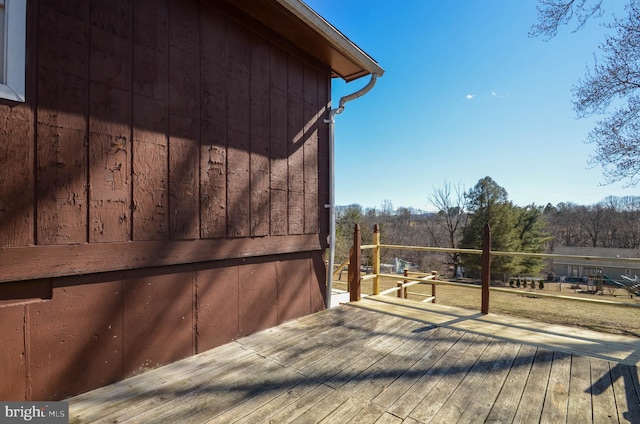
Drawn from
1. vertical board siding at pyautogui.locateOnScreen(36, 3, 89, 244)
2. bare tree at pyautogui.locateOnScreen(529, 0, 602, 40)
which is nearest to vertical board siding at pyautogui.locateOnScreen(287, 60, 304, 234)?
vertical board siding at pyautogui.locateOnScreen(36, 3, 89, 244)

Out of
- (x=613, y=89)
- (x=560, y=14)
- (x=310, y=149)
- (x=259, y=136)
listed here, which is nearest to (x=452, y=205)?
(x=613, y=89)

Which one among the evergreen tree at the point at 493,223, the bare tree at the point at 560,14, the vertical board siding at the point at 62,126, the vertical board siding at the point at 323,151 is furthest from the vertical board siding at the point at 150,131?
the evergreen tree at the point at 493,223

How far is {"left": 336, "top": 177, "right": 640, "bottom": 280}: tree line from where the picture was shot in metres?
21.3

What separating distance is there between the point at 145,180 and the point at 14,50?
87 centimetres

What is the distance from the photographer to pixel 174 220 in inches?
82.6

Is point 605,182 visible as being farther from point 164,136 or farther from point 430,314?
point 164,136

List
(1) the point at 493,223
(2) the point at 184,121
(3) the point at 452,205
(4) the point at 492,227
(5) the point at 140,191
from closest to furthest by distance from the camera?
(5) the point at 140,191 → (2) the point at 184,121 → (4) the point at 492,227 → (1) the point at 493,223 → (3) the point at 452,205

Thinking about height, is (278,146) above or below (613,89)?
below

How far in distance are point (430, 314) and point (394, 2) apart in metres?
5.03

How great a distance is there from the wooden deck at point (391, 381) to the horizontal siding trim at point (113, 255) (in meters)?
0.75

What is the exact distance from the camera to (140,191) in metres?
1.92

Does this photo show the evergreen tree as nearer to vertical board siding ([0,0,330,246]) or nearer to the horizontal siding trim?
vertical board siding ([0,0,330,246])

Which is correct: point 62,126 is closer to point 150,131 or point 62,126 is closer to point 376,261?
point 150,131

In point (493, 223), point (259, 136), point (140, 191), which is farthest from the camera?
point (493, 223)
